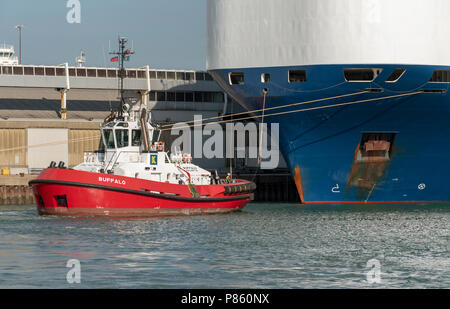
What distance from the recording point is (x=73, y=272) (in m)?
20.7

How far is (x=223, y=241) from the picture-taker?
26.8m

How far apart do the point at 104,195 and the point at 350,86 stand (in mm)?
11510

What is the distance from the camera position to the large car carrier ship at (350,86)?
122 ft

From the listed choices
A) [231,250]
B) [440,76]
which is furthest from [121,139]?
[440,76]

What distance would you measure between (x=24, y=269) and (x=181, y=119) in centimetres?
3658

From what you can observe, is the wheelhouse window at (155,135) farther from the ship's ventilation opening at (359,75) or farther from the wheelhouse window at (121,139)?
the ship's ventilation opening at (359,75)

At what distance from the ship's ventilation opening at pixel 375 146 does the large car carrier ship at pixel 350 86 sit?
0.14ft

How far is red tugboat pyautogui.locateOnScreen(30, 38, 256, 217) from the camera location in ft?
105

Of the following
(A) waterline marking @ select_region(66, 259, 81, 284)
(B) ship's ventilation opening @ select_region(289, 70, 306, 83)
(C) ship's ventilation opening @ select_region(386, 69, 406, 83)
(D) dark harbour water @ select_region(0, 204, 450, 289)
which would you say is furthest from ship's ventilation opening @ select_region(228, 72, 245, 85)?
(A) waterline marking @ select_region(66, 259, 81, 284)

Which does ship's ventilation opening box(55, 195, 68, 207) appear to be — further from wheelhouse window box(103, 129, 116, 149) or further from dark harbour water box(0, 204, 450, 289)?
wheelhouse window box(103, 129, 116, 149)

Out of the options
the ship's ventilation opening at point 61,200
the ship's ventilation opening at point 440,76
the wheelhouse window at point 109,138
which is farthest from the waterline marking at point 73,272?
the ship's ventilation opening at point 440,76

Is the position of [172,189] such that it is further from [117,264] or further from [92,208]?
[117,264]

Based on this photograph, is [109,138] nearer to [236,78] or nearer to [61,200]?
[61,200]
